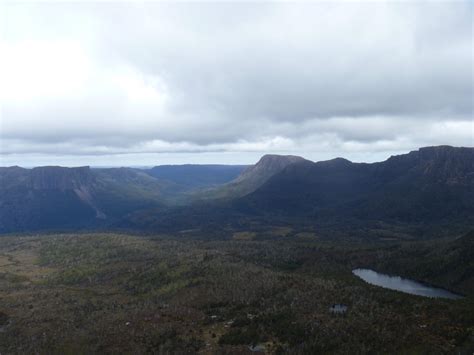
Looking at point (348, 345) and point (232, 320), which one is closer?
point (348, 345)

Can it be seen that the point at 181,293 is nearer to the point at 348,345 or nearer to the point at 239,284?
the point at 239,284

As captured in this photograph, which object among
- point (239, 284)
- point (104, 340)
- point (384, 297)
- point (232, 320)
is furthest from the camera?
point (239, 284)

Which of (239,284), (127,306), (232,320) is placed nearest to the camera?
(232,320)

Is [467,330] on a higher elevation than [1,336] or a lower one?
higher

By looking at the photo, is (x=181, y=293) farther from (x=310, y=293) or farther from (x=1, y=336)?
(x=1, y=336)

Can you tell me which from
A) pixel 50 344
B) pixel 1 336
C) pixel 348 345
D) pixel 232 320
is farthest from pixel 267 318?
pixel 1 336

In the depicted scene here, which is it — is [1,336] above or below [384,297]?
below

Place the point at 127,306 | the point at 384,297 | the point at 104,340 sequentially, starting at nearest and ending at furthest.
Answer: the point at 104,340, the point at 384,297, the point at 127,306

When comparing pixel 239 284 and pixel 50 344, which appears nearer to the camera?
pixel 50 344

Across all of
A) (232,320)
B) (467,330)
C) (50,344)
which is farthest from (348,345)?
(50,344)
